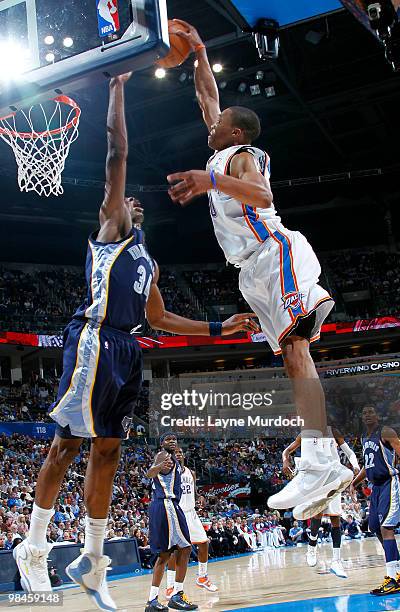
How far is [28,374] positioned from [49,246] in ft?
16.6

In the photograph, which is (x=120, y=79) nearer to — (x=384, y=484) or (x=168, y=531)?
(x=168, y=531)

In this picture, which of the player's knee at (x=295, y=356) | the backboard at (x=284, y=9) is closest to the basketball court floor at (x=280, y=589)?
the player's knee at (x=295, y=356)

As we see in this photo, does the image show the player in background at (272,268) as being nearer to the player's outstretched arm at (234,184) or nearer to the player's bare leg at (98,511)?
the player's outstretched arm at (234,184)

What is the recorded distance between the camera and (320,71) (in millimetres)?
19125

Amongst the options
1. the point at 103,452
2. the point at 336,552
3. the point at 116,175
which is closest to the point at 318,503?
the point at 103,452

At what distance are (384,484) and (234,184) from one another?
6043 mm

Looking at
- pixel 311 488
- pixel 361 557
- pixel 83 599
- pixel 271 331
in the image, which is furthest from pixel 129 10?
pixel 361 557

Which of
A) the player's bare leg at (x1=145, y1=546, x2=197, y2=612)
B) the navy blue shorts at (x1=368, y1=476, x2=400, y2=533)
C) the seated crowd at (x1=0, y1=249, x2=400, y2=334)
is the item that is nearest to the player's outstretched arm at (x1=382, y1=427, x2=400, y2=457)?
the navy blue shorts at (x1=368, y1=476, x2=400, y2=533)

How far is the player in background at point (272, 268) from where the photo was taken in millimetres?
3297

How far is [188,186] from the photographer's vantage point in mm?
3197

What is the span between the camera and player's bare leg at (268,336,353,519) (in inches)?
129

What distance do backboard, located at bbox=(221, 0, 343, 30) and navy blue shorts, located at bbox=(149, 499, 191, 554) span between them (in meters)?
5.40

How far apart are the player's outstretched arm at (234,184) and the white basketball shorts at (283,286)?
0.33 metres

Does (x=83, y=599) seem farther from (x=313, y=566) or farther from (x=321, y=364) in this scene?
(x=321, y=364)
